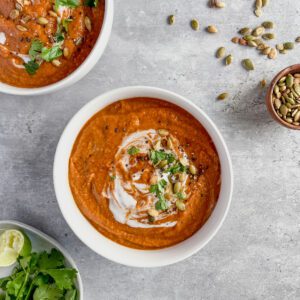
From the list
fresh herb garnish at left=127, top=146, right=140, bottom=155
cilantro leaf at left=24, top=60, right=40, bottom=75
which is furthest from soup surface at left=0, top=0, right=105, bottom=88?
fresh herb garnish at left=127, top=146, right=140, bottom=155

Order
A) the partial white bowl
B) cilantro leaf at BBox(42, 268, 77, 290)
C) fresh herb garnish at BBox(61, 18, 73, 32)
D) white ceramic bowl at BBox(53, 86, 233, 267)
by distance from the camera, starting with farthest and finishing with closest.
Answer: the partial white bowl, cilantro leaf at BBox(42, 268, 77, 290), fresh herb garnish at BBox(61, 18, 73, 32), white ceramic bowl at BBox(53, 86, 233, 267)

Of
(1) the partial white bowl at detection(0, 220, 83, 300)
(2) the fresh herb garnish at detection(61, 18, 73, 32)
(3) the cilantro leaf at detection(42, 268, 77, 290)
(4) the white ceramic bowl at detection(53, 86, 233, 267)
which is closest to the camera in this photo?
(4) the white ceramic bowl at detection(53, 86, 233, 267)

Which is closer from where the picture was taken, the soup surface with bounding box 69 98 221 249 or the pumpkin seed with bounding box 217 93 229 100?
the soup surface with bounding box 69 98 221 249

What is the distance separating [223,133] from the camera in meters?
3.24

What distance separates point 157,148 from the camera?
2.80 metres

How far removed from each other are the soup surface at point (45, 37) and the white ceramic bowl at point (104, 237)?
355mm

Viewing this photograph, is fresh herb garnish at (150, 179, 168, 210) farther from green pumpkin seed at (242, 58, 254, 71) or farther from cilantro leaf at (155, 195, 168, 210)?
green pumpkin seed at (242, 58, 254, 71)

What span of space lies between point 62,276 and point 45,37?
1467 millimetres

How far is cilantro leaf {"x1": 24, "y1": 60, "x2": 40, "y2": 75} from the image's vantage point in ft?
9.50

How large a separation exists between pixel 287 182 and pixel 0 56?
2.04 meters

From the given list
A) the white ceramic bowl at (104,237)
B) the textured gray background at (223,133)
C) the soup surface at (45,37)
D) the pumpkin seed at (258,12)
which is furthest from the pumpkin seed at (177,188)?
the pumpkin seed at (258,12)

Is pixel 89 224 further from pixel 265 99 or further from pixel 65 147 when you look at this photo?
pixel 265 99

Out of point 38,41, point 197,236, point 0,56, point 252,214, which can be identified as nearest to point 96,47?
point 38,41

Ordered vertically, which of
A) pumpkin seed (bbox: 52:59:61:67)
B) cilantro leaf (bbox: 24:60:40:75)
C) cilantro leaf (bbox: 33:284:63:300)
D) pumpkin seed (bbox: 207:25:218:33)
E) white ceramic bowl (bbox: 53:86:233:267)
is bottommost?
cilantro leaf (bbox: 33:284:63:300)
